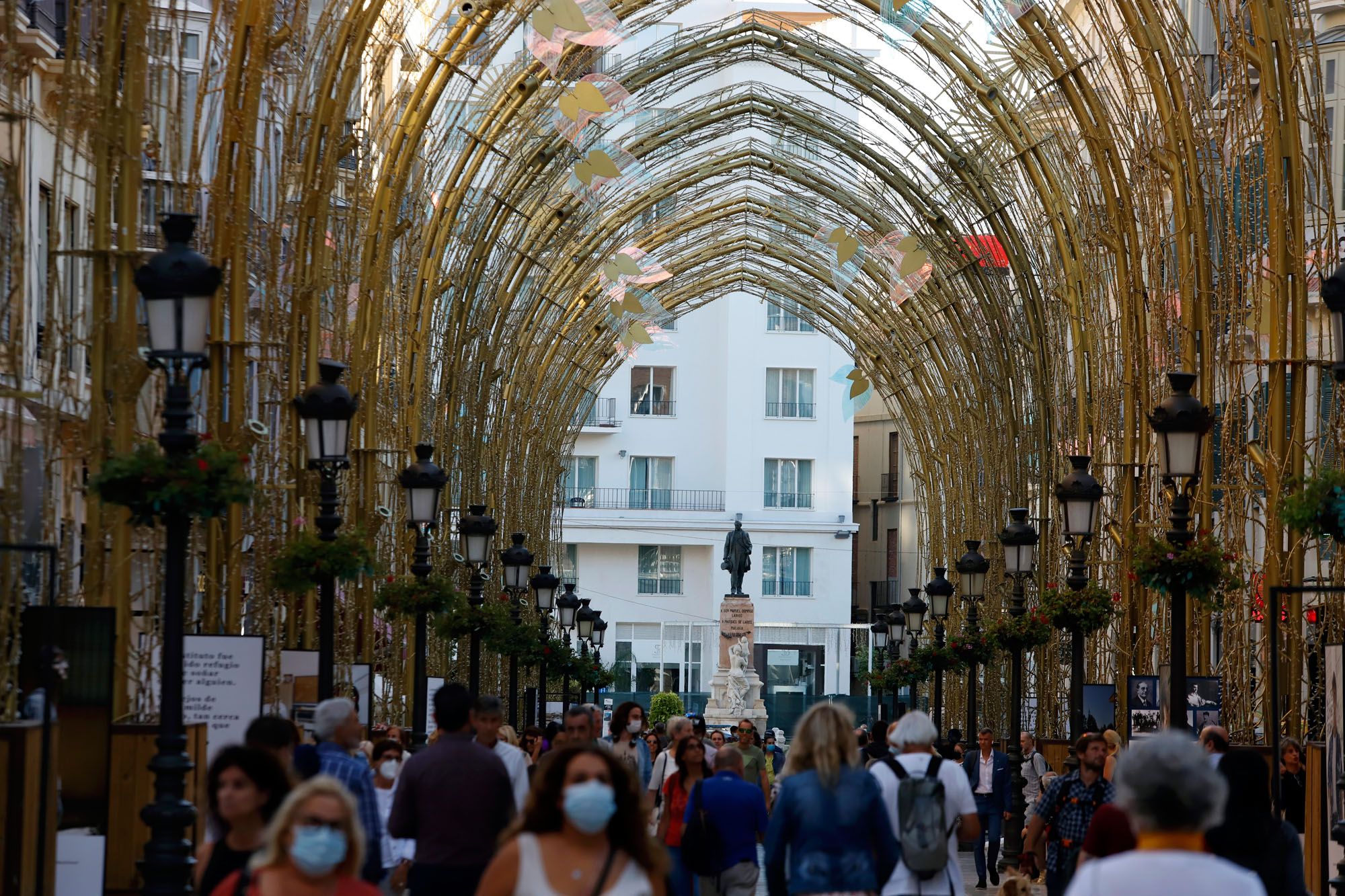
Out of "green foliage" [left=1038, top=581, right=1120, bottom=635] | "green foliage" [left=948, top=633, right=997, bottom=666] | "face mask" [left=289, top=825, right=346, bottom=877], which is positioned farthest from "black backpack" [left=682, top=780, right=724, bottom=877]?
"green foliage" [left=948, top=633, right=997, bottom=666]

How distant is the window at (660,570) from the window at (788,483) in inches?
167

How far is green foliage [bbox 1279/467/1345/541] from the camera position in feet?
41.5

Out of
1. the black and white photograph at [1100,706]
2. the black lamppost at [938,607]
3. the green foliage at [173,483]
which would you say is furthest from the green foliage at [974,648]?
the green foliage at [173,483]

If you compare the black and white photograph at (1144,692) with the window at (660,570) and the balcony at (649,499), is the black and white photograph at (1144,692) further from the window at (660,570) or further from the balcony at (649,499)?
the balcony at (649,499)

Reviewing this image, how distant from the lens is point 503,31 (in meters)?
30.7

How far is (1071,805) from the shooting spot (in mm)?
12375

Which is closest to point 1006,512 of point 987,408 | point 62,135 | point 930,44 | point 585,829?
point 987,408

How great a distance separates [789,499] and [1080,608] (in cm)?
5770

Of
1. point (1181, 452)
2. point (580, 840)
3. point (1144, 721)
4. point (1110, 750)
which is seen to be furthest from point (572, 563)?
point (580, 840)

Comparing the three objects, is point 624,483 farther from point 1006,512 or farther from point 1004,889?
Result: point 1004,889

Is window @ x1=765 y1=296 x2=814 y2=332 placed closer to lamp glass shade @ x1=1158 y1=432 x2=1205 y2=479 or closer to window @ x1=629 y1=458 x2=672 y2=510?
window @ x1=629 y1=458 x2=672 y2=510

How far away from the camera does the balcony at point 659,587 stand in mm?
80062

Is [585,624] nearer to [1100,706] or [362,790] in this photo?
[1100,706]

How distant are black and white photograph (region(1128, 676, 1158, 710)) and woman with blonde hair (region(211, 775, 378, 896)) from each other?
13472 millimetres
